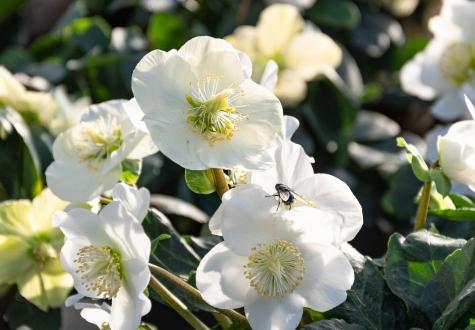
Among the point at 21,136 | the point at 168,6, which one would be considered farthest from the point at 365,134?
the point at 21,136

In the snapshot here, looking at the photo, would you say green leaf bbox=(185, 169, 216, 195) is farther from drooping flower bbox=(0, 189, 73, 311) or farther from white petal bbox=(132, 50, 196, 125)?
drooping flower bbox=(0, 189, 73, 311)

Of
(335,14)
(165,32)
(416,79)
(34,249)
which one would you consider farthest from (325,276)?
(335,14)

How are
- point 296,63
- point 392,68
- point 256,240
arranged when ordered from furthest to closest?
point 392,68, point 296,63, point 256,240

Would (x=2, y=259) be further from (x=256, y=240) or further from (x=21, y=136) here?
(x=256, y=240)

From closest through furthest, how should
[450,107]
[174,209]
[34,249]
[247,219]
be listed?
[247,219] < [34,249] < [174,209] < [450,107]

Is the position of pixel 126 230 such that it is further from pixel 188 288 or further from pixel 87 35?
pixel 87 35

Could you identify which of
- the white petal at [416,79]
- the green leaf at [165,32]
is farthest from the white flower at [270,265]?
the green leaf at [165,32]

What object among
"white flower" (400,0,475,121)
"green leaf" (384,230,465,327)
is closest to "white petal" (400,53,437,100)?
"white flower" (400,0,475,121)
